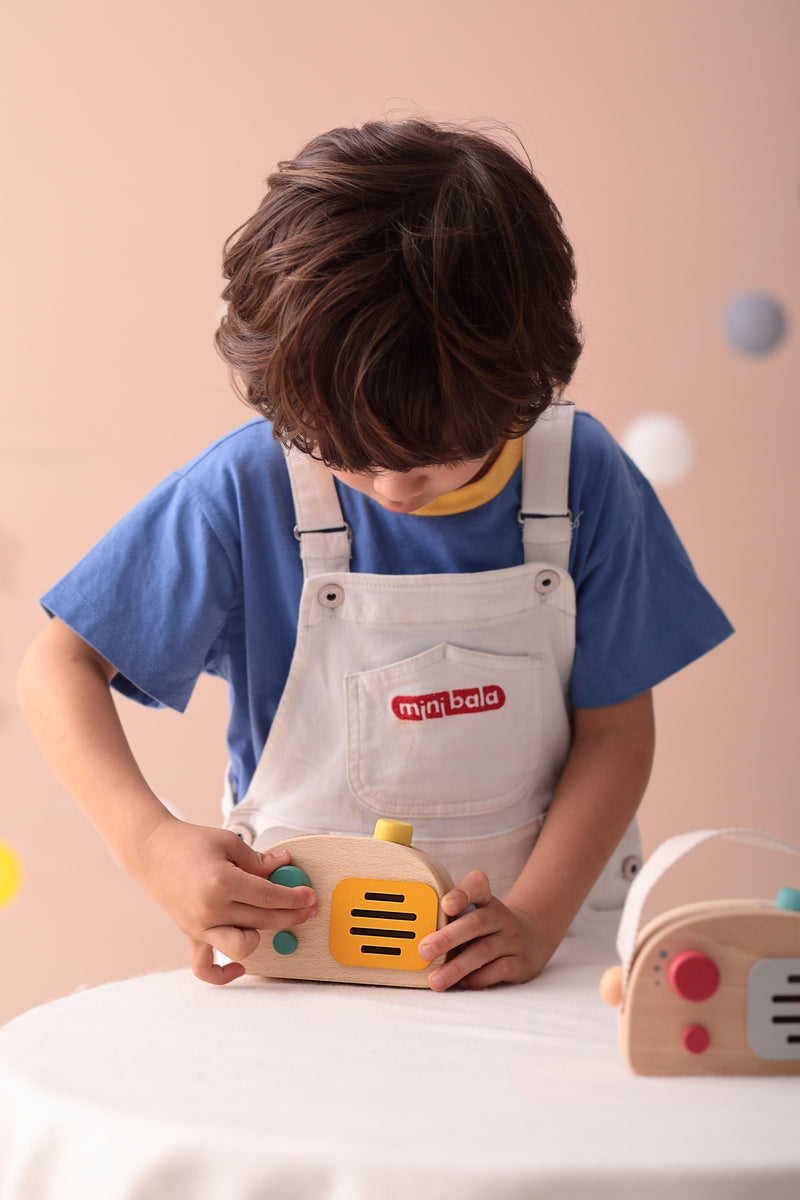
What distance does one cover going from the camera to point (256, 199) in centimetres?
116

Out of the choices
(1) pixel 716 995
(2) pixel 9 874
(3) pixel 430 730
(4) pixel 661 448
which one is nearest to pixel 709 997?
(1) pixel 716 995

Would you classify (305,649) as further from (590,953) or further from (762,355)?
(762,355)

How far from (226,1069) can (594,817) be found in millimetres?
298

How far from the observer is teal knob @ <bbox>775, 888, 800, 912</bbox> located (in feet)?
1.20

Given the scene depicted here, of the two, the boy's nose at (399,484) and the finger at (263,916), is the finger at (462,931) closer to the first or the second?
the finger at (263,916)

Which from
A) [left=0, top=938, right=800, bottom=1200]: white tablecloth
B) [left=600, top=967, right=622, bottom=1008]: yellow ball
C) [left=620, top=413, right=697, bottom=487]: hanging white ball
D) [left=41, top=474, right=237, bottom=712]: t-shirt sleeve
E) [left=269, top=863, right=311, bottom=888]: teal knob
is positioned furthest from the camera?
[left=620, top=413, right=697, bottom=487]: hanging white ball

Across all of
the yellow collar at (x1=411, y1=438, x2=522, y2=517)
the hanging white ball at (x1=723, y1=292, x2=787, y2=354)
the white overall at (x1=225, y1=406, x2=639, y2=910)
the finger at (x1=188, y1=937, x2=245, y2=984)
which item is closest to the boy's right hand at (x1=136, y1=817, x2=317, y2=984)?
the finger at (x1=188, y1=937, x2=245, y2=984)

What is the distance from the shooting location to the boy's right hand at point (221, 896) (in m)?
0.46

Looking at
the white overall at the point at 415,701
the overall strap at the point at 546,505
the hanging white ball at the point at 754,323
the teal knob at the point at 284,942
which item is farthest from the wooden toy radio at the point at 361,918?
the hanging white ball at the point at 754,323

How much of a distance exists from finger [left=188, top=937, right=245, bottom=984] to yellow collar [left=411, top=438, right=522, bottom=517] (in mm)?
253

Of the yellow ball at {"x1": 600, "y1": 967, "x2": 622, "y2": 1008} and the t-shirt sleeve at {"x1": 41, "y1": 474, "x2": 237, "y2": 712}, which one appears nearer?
the yellow ball at {"x1": 600, "y1": 967, "x2": 622, "y2": 1008}

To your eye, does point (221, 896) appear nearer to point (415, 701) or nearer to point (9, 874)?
point (415, 701)

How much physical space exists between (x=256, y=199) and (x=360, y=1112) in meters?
1.03

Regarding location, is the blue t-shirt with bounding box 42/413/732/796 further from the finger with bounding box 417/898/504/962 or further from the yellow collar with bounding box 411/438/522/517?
the finger with bounding box 417/898/504/962
